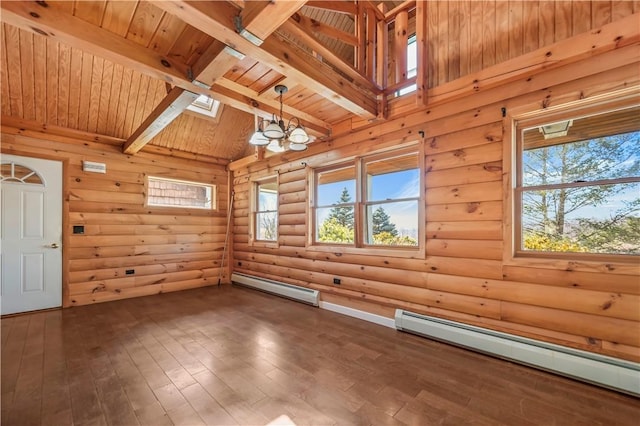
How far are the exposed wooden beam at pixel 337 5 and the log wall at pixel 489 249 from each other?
132cm

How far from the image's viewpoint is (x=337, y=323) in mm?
3412

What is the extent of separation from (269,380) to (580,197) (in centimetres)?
303

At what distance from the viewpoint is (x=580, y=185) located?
2.29 m

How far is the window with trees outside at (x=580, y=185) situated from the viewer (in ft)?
7.04

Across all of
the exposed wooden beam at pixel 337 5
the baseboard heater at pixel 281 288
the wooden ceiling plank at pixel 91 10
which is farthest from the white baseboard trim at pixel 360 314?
the wooden ceiling plank at pixel 91 10

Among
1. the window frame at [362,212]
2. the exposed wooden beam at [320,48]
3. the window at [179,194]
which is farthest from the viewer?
the window at [179,194]

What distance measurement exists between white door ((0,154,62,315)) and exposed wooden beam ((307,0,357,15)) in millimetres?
4470

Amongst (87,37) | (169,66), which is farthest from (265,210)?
(87,37)

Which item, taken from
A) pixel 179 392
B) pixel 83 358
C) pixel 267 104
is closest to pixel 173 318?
pixel 83 358

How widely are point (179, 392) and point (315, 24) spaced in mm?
3353

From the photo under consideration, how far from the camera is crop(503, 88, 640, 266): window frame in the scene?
87.2 inches

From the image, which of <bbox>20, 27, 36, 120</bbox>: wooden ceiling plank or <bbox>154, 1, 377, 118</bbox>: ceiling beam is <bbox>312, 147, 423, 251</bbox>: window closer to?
<bbox>154, 1, 377, 118</bbox>: ceiling beam

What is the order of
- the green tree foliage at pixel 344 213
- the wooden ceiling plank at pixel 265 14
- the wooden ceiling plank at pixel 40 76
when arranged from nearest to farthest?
the wooden ceiling plank at pixel 265 14
the wooden ceiling plank at pixel 40 76
the green tree foliage at pixel 344 213

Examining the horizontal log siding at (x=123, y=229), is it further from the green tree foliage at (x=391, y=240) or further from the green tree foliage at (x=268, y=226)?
the green tree foliage at (x=391, y=240)
